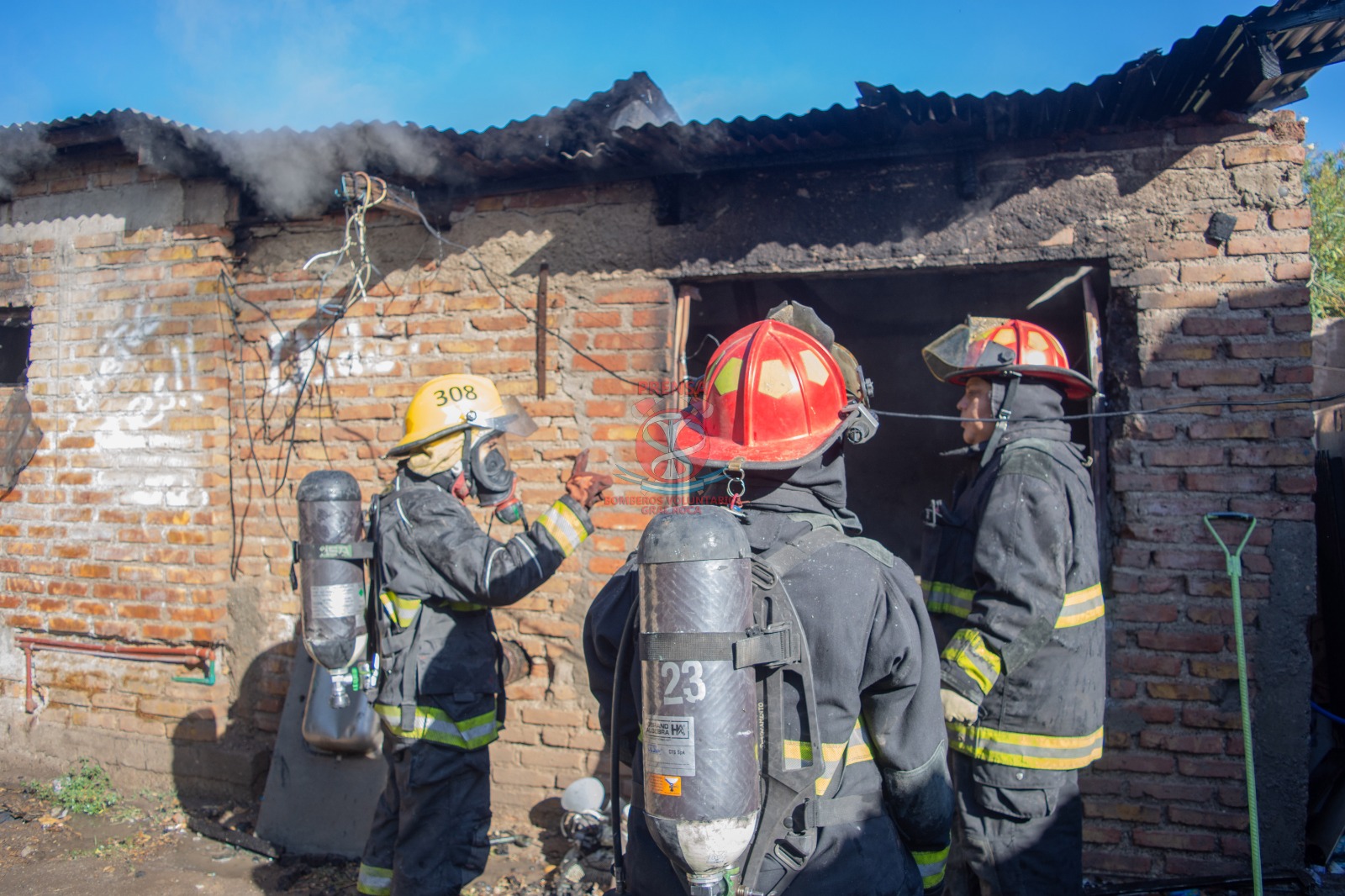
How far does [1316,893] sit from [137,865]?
5313 millimetres

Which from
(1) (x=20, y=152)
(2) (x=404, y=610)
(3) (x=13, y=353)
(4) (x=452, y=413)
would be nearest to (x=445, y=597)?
(2) (x=404, y=610)

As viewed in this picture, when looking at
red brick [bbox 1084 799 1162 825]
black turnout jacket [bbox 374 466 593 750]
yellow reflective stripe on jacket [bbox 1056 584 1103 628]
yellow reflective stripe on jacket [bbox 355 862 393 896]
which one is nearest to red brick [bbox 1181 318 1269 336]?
yellow reflective stripe on jacket [bbox 1056 584 1103 628]

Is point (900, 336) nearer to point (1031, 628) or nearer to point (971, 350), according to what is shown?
point (971, 350)

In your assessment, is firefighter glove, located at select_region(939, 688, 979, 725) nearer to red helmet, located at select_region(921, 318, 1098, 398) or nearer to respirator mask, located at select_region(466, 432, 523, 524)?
red helmet, located at select_region(921, 318, 1098, 398)

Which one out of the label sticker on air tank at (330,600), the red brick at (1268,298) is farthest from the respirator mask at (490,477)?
the red brick at (1268,298)

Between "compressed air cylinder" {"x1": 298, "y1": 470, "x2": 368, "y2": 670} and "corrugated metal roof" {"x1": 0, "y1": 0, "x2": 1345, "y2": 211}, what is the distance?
1819 millimetres

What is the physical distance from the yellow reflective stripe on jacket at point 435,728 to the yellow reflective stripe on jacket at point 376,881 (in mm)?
538

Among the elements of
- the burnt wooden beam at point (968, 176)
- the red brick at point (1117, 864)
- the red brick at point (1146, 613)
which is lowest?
the red brick at point (1117, 864)

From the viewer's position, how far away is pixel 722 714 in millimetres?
1447

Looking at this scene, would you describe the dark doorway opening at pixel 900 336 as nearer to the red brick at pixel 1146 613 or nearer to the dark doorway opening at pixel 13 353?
the red brick at pixel 1146 613

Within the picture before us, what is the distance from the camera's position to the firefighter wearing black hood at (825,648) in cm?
163

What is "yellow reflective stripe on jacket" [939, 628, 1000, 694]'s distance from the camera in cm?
264

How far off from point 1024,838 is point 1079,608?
31.6 inches

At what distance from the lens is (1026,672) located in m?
2.78
